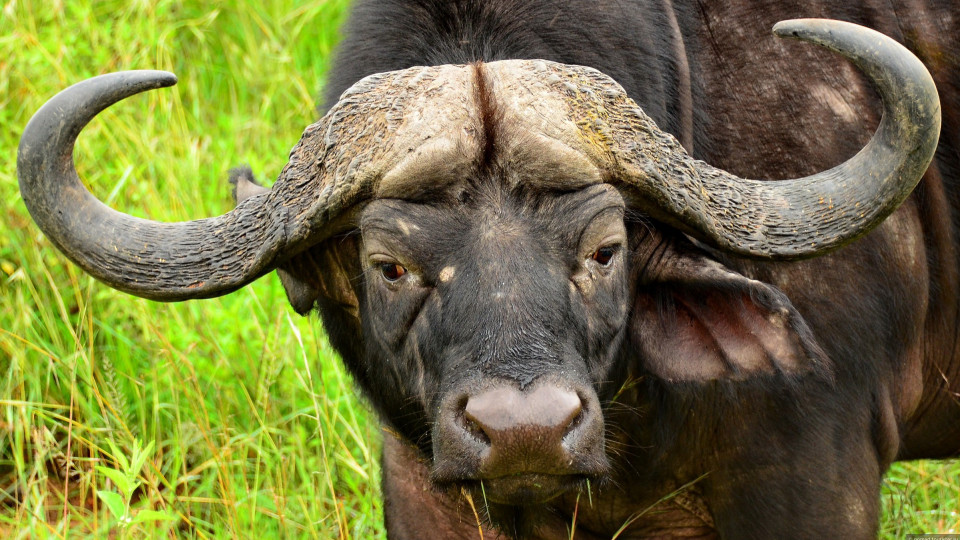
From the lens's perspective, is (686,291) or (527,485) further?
(686,291)

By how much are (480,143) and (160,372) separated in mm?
2725

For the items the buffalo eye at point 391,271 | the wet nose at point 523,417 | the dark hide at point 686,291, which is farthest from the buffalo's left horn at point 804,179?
the wet nose at point 523,417

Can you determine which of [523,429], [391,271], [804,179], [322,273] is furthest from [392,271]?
[804,179]

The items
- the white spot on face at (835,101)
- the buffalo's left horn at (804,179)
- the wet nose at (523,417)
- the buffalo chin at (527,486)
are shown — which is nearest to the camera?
the wet nose at (523,417)

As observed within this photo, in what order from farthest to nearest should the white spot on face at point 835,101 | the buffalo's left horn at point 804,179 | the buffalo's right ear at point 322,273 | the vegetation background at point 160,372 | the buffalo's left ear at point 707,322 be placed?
the vegetation background at point 160,372 → the white spot on face at point 835,101 → the buffalo's right ear at point 322,273 → the buffalo's left ear at point 707,322 → the buffalo's left horn at point 804,179

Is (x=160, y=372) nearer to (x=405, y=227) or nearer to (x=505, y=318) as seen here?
(x=405, y=227)

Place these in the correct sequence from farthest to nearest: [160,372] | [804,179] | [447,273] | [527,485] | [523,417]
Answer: [160,372] < [804,179] < [447,273] < [527,485] < [523,417]

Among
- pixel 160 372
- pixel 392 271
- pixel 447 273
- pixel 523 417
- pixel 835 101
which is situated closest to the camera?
pixel 523 417

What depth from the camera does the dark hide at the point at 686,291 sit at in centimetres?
322

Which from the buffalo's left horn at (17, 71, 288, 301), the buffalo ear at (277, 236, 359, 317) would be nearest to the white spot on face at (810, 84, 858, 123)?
the buffalo ear at (277, 236, 359, 317)

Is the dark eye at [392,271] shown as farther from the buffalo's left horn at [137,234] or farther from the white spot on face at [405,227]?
the buffalo's left horn at [137,234]

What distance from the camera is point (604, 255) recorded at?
3293 mm

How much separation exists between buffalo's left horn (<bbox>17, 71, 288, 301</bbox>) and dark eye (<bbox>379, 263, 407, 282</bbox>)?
29 cm

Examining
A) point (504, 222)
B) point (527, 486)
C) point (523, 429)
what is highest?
point (504, 222)
